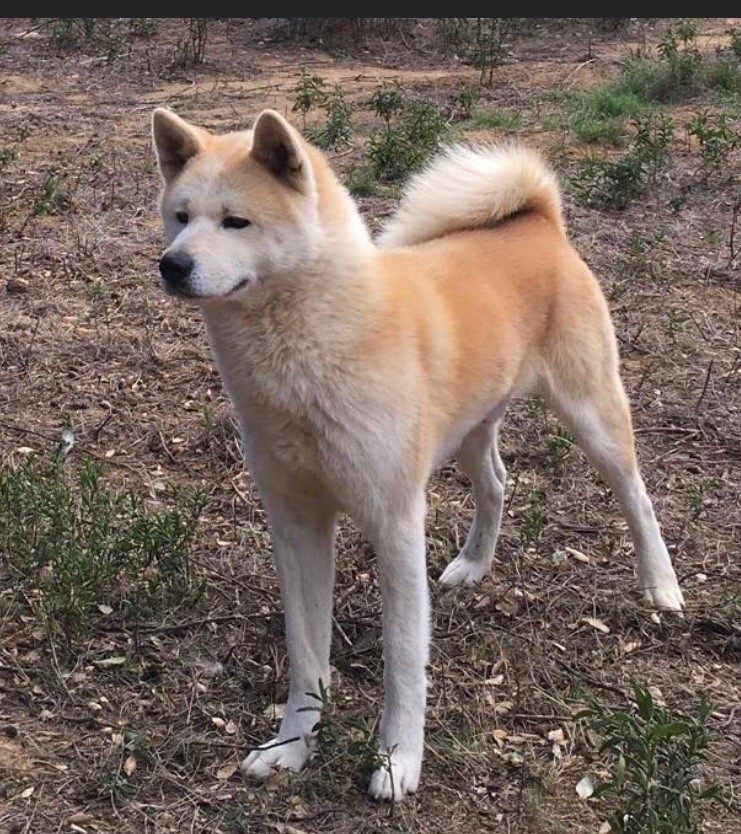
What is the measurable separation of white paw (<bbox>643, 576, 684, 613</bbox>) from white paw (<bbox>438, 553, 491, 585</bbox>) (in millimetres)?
544

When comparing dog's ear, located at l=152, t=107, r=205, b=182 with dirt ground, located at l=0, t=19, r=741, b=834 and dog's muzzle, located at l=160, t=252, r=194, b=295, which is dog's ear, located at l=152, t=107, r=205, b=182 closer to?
dog's muzzle, located at l=160, t=252, r=194, b=295

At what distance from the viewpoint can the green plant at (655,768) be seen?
2617mm

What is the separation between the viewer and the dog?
2.83m

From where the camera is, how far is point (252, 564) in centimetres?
404

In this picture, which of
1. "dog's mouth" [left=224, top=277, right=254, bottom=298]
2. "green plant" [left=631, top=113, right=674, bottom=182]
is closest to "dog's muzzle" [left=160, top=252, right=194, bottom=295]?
"dog's mouth" [left=224, top=277, right=254, bottom=298]

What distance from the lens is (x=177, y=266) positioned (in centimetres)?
269

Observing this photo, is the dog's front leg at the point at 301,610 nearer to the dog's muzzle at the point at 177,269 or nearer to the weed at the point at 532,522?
the dog's muzzle at the point at 177,269

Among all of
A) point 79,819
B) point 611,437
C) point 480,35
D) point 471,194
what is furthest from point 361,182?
point 480,35

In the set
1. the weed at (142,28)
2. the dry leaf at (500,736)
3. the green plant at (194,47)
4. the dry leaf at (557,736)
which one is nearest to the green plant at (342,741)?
the dry leaf at (500,736)

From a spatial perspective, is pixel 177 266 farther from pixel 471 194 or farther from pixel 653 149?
pixel 653 149

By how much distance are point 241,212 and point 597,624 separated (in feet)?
6.08

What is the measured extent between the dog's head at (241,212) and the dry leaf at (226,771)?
1273 mm

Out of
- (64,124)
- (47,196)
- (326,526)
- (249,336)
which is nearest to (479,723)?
(326,526)

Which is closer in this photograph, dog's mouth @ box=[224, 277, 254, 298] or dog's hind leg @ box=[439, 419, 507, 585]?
dog's mouth @ box=[224, 277, 254, 298]
